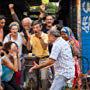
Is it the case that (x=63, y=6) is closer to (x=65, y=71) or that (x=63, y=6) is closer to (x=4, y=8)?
(x=4, y=8)

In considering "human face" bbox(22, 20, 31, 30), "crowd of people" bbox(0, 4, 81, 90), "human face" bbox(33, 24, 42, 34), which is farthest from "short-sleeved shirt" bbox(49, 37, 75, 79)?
"human face" bbox(22, 20, 31, 30)

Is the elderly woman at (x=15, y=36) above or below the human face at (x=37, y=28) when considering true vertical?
below

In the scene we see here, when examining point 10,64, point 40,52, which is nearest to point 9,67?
point 10,64

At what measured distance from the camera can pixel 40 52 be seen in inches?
480

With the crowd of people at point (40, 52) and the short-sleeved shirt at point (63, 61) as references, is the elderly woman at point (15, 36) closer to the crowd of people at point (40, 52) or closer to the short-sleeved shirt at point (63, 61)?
the crowd of people at point (40, 52)

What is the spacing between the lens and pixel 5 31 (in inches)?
604

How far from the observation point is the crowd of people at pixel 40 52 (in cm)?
1009

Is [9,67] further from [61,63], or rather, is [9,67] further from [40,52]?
[40,52]

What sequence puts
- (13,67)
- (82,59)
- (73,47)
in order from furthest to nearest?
(82,59), (73,47), (13,67)

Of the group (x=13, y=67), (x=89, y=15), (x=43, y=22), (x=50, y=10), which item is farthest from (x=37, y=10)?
(x=13, y=67)

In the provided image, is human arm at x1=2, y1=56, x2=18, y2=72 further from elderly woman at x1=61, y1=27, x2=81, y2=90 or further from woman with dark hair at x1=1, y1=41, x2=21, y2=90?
elderly woman at x1=61, y1=27, x2=81, y2=90

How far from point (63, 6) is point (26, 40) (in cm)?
360

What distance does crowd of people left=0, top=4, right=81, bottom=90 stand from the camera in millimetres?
10086

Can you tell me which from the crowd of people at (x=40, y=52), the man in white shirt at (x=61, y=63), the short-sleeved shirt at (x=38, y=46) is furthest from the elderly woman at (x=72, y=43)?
the man in white shirt at (x=61, y=63)
